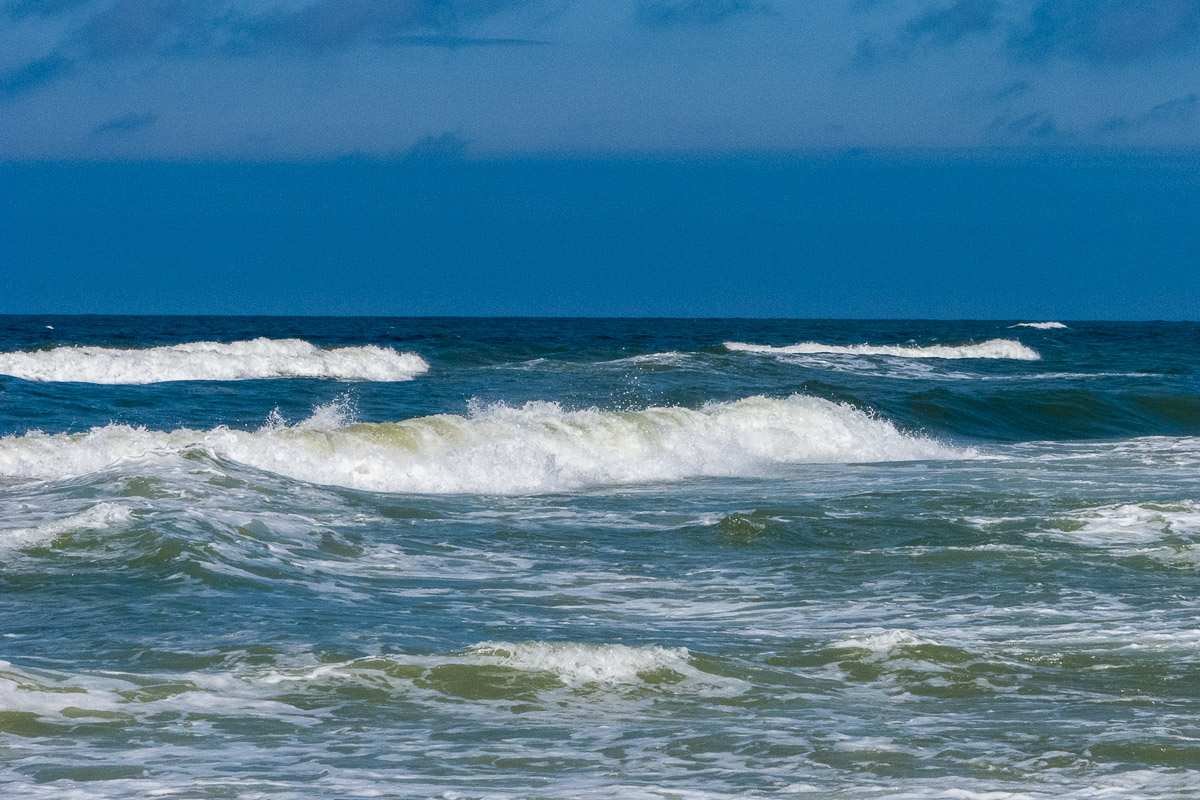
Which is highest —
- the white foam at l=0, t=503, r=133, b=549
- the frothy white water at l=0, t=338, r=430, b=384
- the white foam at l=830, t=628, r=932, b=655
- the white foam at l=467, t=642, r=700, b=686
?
the frothy white water at l=0, t=338, r=430, b=384

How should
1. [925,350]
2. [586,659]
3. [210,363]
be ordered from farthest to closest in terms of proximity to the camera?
[925,350] < [210,363] < [586,659]

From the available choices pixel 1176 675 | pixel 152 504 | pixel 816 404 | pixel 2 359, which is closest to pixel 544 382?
pixel 816 404

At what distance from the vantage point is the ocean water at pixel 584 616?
4.54 meters

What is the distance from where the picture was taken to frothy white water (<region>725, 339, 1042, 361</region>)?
49.9 metres

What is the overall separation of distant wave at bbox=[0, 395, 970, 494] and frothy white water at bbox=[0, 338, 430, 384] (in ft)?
53.0

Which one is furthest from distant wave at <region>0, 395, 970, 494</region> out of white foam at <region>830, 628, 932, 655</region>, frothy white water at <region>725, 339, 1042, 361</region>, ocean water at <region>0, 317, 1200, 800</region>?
frothy white water at <region>725, 339, 1042, 361</region>

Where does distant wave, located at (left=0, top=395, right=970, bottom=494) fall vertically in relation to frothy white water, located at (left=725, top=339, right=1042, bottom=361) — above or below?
below

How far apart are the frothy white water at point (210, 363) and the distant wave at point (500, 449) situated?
1616 centimetres

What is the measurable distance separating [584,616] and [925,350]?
47.1 metres

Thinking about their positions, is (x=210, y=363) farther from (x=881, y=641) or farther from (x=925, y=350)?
(x=881, y=641)

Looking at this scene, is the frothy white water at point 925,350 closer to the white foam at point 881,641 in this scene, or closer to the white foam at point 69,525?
the white foam at point 69,525

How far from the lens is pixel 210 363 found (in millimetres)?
34938

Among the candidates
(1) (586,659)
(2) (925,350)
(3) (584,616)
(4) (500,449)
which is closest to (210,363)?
(4) (500,449)

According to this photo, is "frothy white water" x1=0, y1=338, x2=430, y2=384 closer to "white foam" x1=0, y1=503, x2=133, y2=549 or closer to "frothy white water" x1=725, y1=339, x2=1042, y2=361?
"frothy white water" x1=725, y1=339, x2=1042, y2=361
